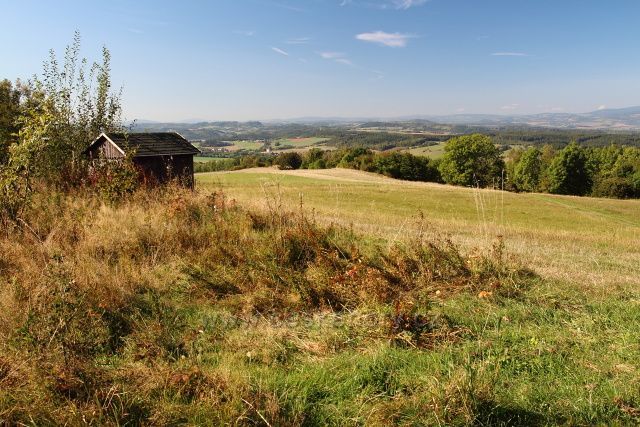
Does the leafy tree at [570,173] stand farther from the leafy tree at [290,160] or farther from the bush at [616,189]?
the leafy tree at [290,160]

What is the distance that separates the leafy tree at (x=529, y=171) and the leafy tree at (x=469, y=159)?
3661 mm

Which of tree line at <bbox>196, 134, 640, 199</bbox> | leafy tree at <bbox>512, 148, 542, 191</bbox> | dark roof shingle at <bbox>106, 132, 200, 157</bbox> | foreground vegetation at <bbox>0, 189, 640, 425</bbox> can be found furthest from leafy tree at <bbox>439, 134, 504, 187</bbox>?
foreground vegetation at <bbox>0, 189, 640, 425</bbox>

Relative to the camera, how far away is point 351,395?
336 centimetres

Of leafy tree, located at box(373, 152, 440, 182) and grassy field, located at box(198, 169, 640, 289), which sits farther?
leafy tree, located at box(373, 152, 440, 182)

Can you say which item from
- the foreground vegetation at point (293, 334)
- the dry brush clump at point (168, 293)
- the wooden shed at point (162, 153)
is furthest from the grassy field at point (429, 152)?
the foreground vegetation at point (293, 334)

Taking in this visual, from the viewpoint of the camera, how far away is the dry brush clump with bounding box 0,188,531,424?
317 cm

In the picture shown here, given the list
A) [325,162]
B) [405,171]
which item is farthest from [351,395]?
[325,162]

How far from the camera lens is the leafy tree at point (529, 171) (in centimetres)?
7631

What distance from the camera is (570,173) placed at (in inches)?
2756

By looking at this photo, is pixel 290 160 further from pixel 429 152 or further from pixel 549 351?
pixel 549 351

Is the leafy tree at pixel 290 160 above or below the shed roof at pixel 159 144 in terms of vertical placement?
below

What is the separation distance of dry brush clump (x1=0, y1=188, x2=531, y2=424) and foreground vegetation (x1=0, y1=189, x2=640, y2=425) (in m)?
0.02

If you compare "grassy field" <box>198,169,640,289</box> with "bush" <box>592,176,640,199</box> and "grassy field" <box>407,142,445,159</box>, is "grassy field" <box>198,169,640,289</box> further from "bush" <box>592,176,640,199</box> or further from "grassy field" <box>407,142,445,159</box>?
"grassy field" <box>407,142,445,159</box>

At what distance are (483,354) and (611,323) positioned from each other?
2.06 metres
